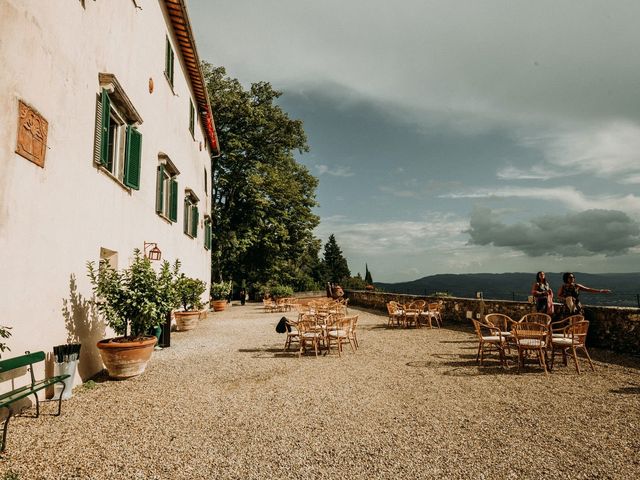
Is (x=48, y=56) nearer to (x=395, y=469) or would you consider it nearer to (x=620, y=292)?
(x=395, y=469)

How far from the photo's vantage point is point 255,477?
2961mm

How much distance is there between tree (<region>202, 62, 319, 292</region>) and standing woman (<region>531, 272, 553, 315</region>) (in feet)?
58.6

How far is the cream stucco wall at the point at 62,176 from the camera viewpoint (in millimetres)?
4172

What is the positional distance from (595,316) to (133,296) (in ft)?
29.8

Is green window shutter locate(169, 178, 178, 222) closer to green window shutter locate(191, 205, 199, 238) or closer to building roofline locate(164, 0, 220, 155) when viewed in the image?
green window shutter locate(191, 205, 199, 238)

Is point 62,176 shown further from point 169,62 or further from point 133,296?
point 169,62

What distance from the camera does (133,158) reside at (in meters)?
7.68

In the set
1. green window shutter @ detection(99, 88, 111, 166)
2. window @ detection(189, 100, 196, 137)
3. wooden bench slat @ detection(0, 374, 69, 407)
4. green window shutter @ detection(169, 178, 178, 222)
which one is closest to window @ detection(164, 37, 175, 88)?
green window shutter @ detection(169, 178, 178, 222)

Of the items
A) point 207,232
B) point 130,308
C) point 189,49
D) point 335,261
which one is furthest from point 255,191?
point 335,261

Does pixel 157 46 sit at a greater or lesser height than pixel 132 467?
greater

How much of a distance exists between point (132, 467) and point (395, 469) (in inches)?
83.3

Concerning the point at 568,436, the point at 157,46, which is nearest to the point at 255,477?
the point at 568,436

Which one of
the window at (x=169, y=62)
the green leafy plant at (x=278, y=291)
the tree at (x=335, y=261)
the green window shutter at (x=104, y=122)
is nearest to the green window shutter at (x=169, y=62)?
the window at (x=169, y=62)

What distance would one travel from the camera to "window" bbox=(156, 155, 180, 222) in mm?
10086
